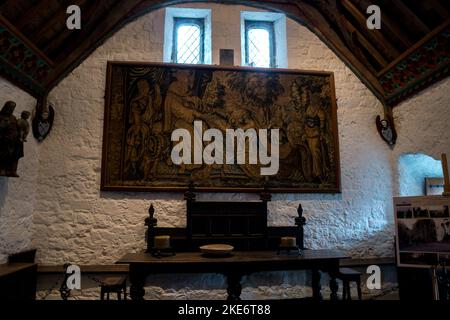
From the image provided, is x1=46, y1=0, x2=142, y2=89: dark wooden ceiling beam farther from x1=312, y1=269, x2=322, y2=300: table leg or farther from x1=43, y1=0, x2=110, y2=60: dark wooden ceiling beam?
x1=312, y1=269, x2=322, y2=300: table leg

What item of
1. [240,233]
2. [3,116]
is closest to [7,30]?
[3,116]

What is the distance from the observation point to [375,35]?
4676 mm

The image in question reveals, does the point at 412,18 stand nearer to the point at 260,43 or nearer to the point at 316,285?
the point at 260,43

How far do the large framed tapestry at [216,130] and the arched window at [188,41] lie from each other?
47cm

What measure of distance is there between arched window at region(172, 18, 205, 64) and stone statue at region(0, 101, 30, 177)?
2453 mm

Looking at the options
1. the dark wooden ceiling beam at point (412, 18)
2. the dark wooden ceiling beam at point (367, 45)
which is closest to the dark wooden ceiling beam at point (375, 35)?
the dark wooden ceiling beam at point (367, 45)

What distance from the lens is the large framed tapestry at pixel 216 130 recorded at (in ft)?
15.0

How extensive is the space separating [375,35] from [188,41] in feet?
9.25

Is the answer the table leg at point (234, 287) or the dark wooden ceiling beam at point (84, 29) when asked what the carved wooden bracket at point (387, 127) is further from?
the dark wooden ceiling beam at point (84, 29)

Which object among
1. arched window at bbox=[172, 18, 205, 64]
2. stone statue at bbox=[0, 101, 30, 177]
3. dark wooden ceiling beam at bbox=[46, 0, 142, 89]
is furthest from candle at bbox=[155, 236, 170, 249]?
arched window at bbox=[172, 18, 205, 64]

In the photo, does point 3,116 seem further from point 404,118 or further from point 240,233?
point 404,118

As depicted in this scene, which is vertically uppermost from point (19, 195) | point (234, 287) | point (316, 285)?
point (19, 195)

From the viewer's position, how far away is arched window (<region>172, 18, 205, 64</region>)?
522cm

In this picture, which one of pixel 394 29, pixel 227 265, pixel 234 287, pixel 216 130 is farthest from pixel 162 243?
pixel 394 29
